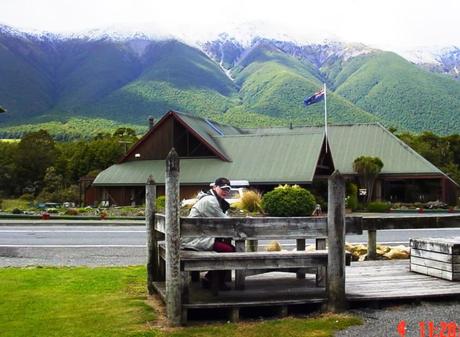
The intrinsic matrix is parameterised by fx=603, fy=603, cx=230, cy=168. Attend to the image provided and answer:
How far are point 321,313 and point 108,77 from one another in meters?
182

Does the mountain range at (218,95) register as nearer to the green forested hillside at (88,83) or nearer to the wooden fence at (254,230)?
the green forested hillside at (88,83)

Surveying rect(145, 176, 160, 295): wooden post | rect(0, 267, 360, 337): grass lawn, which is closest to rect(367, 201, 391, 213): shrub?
rect(0, 267, 360, 337): grass lawn

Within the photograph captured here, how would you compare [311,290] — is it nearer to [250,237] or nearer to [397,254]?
[250,237]

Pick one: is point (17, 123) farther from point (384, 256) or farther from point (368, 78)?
point (384, 256)

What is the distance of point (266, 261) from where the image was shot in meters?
7.12

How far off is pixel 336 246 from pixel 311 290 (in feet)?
2.87

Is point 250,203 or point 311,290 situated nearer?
point 311,290

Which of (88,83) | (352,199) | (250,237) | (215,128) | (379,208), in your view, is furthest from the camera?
(88,83)

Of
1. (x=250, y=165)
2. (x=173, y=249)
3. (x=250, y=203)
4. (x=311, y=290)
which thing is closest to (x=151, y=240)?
(x=173, y=249)

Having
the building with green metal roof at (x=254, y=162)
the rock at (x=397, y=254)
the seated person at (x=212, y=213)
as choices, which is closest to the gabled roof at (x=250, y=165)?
the building with green metal roof at (x=254, y=162)

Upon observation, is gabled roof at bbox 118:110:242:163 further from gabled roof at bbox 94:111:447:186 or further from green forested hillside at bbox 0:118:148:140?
green forested hillside at bbox 0:118:148:140

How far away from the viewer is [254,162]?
141 feet

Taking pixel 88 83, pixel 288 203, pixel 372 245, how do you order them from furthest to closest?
1. pixel 88 83
2. pixel 288 203
3. pixel 372 245

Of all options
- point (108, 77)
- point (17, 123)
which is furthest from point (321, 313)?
point (108, 77)
